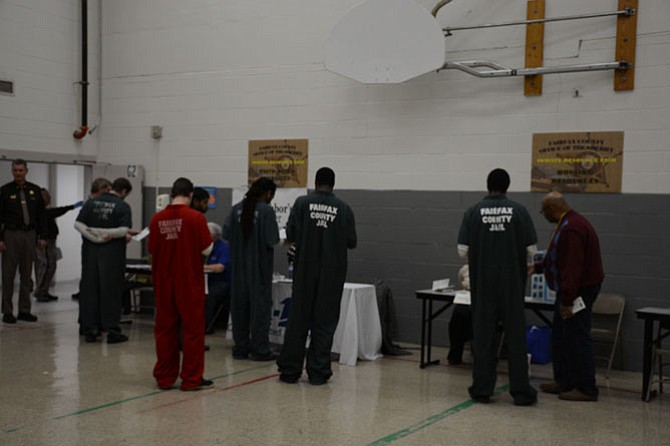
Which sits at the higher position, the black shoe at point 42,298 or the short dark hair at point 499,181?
the short dark hair at point 499,181

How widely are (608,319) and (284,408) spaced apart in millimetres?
3174

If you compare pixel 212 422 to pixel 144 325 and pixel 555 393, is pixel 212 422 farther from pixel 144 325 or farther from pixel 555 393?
pixel 144 325

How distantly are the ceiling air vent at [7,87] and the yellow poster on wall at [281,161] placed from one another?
9.10ft

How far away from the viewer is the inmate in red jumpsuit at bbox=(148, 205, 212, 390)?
5.03m

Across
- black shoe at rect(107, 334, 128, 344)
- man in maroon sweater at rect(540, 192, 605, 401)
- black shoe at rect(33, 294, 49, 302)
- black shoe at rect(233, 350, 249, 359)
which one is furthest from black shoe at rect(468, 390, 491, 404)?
black shoe at rect(33, 294, 49, 302)

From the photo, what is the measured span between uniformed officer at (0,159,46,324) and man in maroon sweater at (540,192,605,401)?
515cm

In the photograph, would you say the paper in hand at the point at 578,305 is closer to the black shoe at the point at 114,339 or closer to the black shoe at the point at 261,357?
the black shoe at the point at 261,357

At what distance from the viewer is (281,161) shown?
8141 millimetres

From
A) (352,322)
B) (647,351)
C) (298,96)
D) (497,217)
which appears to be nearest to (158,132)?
(298,96)

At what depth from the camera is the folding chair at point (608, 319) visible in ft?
20.6

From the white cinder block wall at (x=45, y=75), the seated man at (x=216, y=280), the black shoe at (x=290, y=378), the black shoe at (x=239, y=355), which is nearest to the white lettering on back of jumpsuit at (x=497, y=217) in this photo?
the black shoe at (x=290, y=378)

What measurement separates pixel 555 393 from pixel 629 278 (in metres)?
1.54

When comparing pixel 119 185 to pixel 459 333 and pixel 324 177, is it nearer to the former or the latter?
pixel 324 177

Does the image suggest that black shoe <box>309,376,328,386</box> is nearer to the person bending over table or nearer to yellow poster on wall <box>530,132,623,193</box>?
the person bending over table
